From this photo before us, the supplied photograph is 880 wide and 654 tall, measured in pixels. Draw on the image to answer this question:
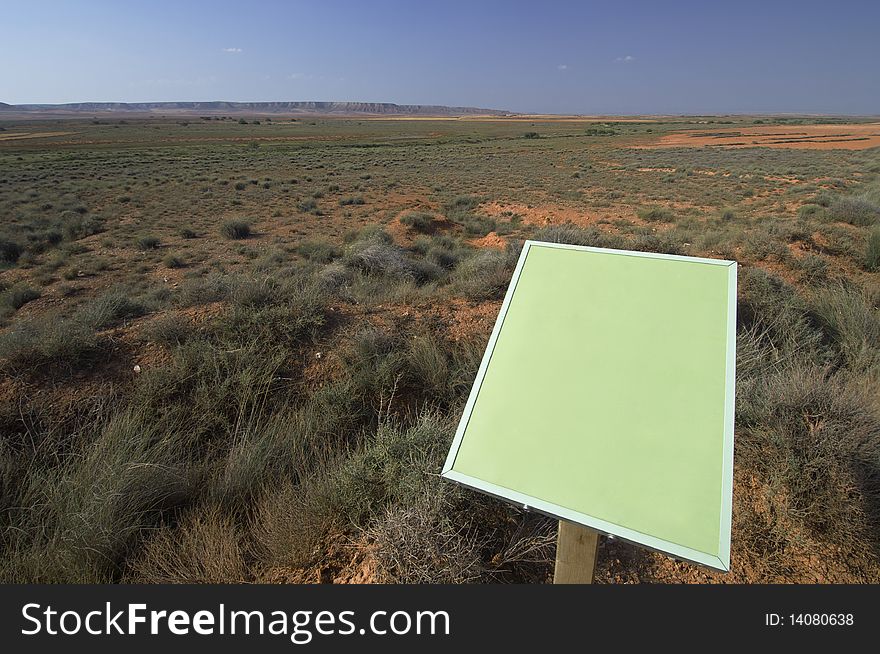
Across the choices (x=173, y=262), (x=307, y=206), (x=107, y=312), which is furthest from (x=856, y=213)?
(x=307, y=206)

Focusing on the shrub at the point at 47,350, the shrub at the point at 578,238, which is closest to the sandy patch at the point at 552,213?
the shrub at the point at 578,238

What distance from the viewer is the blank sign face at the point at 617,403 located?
142 cm

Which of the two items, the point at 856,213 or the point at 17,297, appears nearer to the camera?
the point at 17,297

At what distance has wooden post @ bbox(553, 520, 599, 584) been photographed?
166cm

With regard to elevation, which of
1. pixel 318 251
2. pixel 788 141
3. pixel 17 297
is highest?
pixel 788 141

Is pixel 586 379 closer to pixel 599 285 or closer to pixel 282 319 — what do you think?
pixel 599 285

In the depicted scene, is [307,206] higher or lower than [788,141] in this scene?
lower

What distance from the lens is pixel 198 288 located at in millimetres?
5699

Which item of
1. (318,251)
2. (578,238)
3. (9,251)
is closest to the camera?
(578,238)

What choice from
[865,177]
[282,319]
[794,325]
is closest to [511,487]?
[282,319]

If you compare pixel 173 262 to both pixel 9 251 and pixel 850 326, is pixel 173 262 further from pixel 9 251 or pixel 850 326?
pixel 850 326

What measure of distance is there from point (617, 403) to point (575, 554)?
655 mm

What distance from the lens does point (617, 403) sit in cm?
162

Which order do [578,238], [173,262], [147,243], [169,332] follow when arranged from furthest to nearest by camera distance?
1. [147,243]
2. [173,262]
3. [578,238]
4. [169,332]
